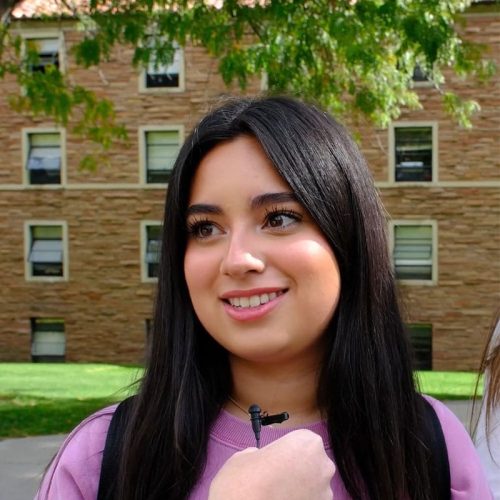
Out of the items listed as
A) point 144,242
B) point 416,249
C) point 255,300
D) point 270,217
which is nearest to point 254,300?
point 255,300

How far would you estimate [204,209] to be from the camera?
5.22 ft

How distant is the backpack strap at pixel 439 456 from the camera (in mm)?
1576

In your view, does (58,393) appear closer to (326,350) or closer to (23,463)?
(23,463)

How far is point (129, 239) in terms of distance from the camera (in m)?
23.8

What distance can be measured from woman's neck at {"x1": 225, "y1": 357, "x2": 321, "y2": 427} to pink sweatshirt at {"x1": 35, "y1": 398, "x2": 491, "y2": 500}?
34 millimetres

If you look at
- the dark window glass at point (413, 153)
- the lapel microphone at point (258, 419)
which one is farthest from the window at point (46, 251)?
the lapel microphone at point (258, 419)

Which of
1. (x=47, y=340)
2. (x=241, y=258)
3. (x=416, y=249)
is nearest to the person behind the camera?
(x=241, y=258)

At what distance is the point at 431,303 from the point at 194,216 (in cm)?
2230

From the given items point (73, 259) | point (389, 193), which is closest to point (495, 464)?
point (389, 193)

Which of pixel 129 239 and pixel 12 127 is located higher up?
pixel 12 127

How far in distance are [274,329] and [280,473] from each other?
0.99 feet

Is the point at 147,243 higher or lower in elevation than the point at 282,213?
lower

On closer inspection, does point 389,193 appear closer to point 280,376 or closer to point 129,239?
point 129,239

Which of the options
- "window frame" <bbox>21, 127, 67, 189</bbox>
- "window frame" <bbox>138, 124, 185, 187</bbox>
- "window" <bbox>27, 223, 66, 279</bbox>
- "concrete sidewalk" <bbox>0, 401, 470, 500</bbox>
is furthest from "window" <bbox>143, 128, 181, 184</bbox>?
"concrete sidewalk" <bbox>0, 401, 470, 500</bbox>
